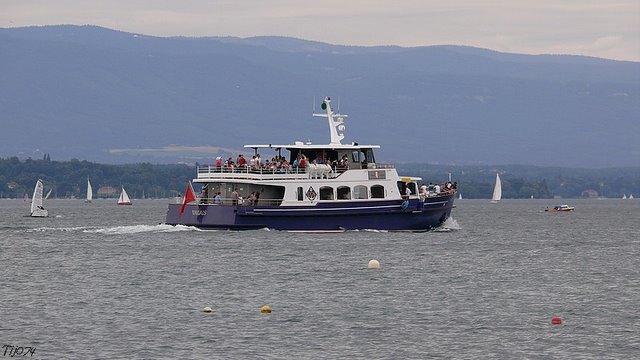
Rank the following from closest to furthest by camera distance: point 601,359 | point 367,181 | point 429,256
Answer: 1. point 601,359
2. point 429,256
3. point 367,181

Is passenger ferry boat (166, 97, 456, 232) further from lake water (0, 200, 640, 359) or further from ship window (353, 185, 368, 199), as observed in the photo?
lake water (0, 200, 640, 359)

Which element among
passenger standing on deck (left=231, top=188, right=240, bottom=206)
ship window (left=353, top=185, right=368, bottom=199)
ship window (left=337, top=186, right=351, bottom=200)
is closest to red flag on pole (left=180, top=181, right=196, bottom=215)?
passenger standing on deck (left=231, top=188, right=240, bottom=206)

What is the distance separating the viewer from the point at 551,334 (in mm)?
51188

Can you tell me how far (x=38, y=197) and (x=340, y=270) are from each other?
89.2 meters

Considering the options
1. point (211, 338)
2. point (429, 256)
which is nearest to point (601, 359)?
A: point (211, 338)

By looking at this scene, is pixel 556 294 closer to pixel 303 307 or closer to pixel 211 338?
pixel 303 307

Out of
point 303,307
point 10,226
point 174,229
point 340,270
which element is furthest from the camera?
point 10,226

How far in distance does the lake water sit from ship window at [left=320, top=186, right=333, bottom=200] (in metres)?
2.69

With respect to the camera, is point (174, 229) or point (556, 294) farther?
point (174, 229)

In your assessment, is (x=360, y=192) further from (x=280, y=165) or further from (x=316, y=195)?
(x=280, y=165)

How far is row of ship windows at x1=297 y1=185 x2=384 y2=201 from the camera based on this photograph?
312ft

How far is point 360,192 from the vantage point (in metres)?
95.5

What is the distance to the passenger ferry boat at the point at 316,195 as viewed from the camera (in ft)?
311

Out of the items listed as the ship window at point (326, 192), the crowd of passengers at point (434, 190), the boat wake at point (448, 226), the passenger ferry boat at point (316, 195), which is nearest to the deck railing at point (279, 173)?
the passenger ferry boat at point (316, 195)
